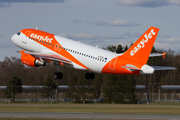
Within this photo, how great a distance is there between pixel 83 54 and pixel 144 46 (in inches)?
424

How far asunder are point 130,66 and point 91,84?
5976 centimetres

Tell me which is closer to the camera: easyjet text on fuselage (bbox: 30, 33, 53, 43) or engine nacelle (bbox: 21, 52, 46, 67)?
easyjet text on fuselage (bbox: 30, 33, 53, 43)

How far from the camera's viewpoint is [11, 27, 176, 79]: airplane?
57781 mm

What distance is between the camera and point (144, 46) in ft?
190

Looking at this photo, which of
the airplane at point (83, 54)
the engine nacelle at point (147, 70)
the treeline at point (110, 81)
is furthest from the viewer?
the treeline at point (110, 81)

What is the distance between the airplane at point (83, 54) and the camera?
190 feet

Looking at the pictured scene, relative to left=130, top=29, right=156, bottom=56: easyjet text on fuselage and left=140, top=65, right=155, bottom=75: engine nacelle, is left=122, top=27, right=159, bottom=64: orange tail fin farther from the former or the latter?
left=140, top=65, right=155, bottom=75: engine nacelle

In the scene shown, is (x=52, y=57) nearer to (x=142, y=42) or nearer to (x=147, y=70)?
(x=142, y=42)

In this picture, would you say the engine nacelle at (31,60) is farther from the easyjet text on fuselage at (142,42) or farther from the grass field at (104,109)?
the grass field at (104,109)

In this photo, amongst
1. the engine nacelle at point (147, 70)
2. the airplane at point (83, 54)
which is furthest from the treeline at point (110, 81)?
the engine nacelle at point (147, 70)

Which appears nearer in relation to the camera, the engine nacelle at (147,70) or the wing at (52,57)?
the engine nacelle at (147,70)

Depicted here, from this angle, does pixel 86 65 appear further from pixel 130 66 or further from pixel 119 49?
pixel 119 49

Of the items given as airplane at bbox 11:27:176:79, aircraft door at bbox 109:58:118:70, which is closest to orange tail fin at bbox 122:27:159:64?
airplane at bbox 11:27:176:79

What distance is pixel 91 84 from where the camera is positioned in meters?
117
